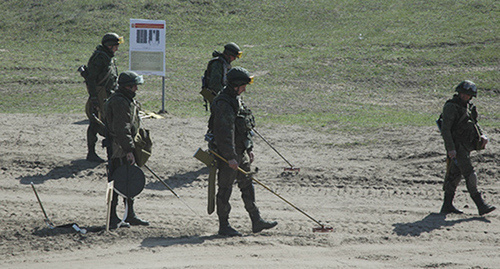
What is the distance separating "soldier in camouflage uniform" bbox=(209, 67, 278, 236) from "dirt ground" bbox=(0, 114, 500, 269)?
1.05 feet

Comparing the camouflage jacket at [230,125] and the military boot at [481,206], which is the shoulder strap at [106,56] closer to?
the camouflage jacket at [230,125]

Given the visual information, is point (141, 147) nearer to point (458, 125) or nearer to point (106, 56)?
point (106, 56)

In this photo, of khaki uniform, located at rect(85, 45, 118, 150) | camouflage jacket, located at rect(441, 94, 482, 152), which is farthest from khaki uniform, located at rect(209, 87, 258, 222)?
khaki uniform, located at rect(85, 45, 118, 150)

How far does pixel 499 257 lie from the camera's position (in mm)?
6969

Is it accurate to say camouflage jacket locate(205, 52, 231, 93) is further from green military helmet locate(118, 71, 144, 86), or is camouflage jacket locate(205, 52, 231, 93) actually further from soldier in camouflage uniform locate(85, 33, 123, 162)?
green military helmet locate(118, 71, 144, 86)

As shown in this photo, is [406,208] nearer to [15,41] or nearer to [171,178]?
[171,178]

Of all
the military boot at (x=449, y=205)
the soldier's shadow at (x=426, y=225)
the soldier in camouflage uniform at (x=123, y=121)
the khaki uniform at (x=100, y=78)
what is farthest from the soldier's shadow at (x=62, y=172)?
the military boot at (x=449, y=205)

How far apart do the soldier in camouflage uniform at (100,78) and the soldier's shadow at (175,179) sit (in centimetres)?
142

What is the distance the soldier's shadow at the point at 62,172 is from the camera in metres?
10.1

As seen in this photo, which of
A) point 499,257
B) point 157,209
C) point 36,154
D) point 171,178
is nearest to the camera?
point 499,257

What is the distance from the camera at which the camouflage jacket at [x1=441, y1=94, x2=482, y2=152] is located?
8195 mm

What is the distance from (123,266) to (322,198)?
4.05 metres

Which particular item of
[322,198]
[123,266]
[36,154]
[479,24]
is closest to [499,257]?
[322,198]

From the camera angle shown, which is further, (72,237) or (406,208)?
(406,208)
